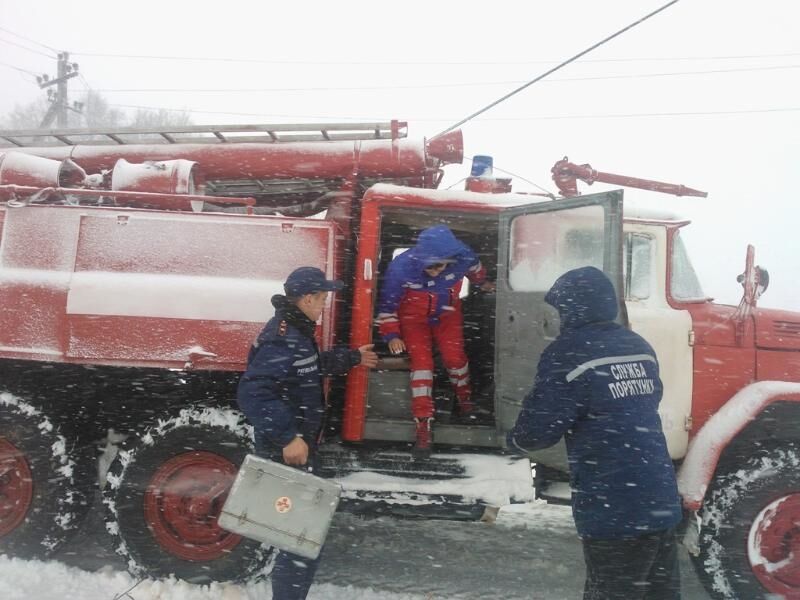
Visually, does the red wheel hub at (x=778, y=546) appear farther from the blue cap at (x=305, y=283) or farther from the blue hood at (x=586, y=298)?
the blue cap at (x=305, y=283)

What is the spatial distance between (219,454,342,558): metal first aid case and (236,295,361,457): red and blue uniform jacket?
0.14 m

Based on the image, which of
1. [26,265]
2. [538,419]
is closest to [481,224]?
[538,419]

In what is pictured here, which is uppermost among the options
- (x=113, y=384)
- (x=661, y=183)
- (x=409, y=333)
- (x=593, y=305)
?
(x=661, y=183)

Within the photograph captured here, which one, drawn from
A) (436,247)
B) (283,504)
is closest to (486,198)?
(436,247)

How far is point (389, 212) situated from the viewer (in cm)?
397

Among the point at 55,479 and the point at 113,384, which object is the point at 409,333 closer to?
the point at 113,384

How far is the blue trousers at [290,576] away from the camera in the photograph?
3.07m

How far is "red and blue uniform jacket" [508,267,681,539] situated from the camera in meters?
2.44

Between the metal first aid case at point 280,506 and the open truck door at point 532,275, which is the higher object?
the open truck door at point 532,275

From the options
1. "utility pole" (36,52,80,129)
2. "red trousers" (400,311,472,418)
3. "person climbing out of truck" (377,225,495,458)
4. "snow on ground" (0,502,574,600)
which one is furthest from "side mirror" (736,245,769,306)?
"utility pole" (36,52,80,129)

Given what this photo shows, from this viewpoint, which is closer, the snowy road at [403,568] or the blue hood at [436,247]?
the snowy road at [403,568]

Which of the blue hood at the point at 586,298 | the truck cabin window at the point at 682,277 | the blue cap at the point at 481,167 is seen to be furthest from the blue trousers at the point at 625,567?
the blue cap at the point at 481,167

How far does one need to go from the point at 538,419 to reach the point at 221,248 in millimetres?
2212

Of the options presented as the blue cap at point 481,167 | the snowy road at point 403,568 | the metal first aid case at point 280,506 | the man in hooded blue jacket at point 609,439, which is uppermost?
the blue cap at point 481,167
